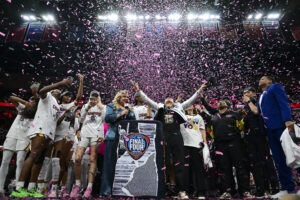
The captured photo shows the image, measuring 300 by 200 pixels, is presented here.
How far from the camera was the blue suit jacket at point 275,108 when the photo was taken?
2.50 meters

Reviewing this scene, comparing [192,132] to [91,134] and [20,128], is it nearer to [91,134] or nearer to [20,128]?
[91,134]

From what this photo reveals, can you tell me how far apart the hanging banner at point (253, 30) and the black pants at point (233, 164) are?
10699 millimetres

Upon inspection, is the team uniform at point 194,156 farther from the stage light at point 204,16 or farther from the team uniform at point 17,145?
the stage light at point 204,16

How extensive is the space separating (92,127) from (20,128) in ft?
4.57

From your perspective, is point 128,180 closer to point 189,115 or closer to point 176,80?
point 189,115

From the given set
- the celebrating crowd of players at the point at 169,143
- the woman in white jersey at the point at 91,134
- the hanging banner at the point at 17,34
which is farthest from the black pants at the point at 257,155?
the hanging banner at the point at 17,34

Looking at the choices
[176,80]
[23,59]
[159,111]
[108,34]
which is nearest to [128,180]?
[159,111]

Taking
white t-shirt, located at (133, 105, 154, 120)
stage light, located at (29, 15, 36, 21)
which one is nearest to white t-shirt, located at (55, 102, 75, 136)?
white t-shirt, located at (133, 105, 154, 120)

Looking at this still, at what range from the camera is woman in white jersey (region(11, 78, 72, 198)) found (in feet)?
8.62

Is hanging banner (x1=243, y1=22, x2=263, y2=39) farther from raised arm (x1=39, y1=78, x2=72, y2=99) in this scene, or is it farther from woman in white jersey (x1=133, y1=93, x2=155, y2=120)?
raised arm (x1=39, y1=78, x2=72, y2=99)

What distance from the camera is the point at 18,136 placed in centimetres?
332

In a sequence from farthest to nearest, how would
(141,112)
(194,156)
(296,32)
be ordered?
(296,32), (141,112), (194,156)

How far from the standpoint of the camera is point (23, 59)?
1065 centimetres

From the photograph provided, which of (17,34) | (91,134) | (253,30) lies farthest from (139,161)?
(17,34)
